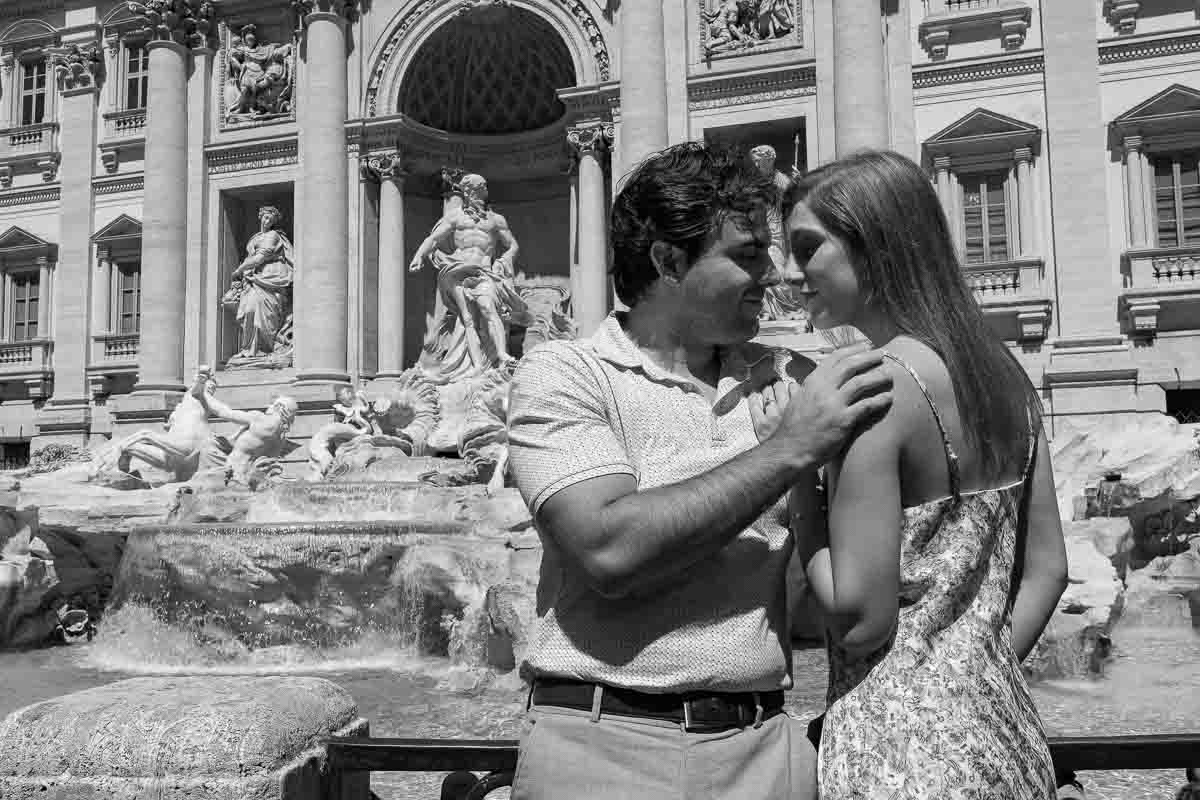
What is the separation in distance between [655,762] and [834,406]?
1.94ft

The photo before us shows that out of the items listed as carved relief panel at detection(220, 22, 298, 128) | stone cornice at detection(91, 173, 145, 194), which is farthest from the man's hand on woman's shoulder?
stone cornice at detection(91, 173, 145, 194)

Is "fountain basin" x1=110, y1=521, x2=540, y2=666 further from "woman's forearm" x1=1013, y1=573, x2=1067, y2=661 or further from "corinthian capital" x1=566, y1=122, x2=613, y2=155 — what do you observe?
"corinthian capital" x1=566, y1=122, x2=613, y2=155

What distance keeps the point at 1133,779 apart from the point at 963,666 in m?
4.47

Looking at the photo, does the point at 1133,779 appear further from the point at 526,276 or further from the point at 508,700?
the point at 526,276

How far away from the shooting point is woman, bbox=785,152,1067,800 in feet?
4.92

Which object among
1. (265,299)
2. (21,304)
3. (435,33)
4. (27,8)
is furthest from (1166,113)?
(27,8)

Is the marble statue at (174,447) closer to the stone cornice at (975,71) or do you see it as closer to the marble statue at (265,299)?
the marble statue at (265,299)

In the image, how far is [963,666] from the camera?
1541 millimetres

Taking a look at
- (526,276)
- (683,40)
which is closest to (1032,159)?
(683,40)

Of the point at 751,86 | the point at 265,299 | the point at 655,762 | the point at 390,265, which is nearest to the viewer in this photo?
the point at 655,762

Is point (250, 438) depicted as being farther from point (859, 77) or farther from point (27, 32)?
point (27, 32)

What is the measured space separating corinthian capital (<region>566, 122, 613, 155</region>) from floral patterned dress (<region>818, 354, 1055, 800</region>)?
50.7 feet

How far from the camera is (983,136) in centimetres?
1488

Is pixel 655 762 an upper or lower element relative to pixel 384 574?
upper
